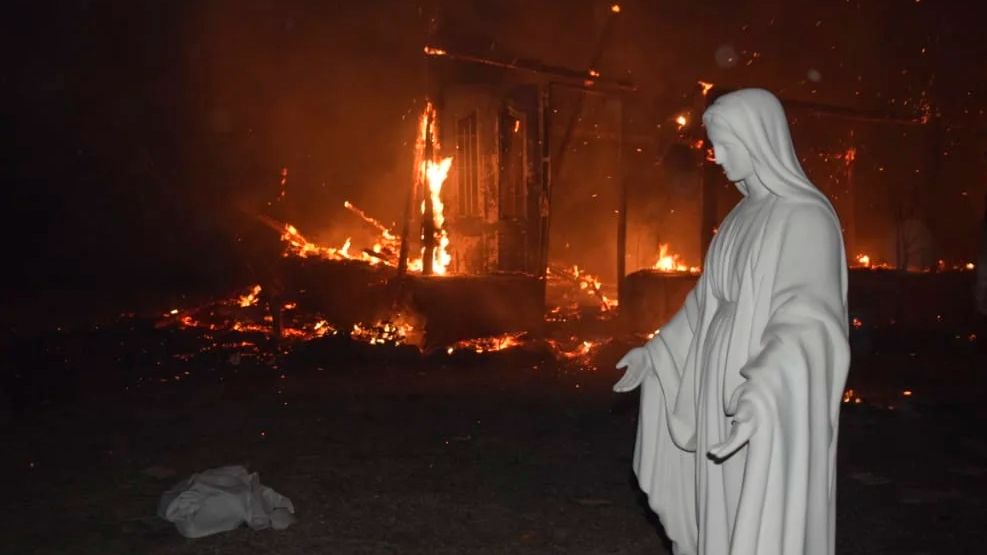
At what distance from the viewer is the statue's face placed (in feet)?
11.7

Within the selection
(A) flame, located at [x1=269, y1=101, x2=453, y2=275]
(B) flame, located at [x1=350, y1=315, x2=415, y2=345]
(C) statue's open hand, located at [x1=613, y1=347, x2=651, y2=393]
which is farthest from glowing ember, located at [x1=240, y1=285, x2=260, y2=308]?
(C) statue's open hand, located at [x1=613, y1=347, x2=651, y2=393]

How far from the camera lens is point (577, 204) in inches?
803

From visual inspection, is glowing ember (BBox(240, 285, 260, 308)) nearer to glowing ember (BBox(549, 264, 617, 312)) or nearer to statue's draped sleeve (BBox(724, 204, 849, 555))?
glowing ember (BBox(549, 264, 617, 312))

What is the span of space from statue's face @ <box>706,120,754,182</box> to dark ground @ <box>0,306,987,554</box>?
3.15 meters

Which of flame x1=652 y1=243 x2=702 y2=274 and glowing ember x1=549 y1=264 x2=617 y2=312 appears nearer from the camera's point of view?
glowing ember x1=549 y1=264 x2=617 y2=312

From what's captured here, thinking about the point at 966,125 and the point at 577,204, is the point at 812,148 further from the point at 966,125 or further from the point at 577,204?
the point at 577,204

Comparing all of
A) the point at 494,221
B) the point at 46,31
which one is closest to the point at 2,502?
the point at 494,221

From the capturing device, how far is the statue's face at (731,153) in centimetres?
358

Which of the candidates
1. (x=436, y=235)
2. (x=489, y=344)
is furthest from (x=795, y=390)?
(x=436, y=235)

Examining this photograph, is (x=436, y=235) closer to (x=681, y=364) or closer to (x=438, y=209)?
(x=438, y=209)

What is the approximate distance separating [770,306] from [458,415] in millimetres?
6389

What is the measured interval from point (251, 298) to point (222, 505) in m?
10.1

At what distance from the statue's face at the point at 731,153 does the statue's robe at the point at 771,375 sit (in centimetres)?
13

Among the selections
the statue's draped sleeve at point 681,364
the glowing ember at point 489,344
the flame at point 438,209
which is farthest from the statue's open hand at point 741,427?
the flame at point 438,209
